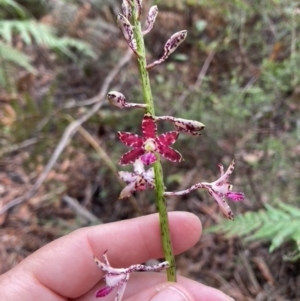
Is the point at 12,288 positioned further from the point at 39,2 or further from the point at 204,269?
the point at 39,2

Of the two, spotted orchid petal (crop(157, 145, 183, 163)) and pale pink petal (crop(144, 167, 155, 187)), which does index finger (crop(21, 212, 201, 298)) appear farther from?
spotted orchid petal (crop(157, 145, 183, 163))

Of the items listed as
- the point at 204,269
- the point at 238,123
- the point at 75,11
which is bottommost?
the point at 204,269

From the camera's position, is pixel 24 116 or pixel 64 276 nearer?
pixel 64 276

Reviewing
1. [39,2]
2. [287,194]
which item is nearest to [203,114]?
[287,194]

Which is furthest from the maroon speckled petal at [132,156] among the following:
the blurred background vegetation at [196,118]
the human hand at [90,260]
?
the blurred background vegetation at [196,118]

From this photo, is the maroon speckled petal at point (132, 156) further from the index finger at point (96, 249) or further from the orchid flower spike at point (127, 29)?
the index finger at point (96, 249)

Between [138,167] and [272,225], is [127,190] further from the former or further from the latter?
[272,225]

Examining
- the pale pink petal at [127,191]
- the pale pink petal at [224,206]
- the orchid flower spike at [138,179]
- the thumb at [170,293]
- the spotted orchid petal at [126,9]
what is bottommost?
the thumb at [170,293]
